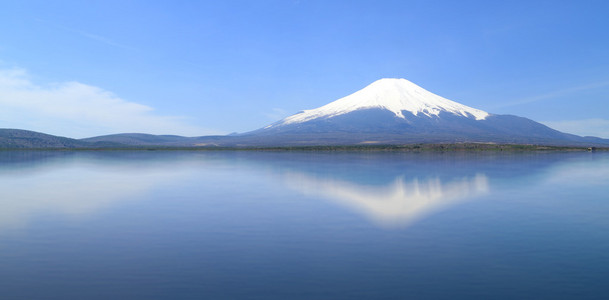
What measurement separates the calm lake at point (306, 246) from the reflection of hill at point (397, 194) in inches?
4.1

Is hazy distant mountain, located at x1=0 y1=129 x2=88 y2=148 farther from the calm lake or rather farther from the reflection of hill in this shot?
the reflection of hill

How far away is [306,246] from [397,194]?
30.8 ft

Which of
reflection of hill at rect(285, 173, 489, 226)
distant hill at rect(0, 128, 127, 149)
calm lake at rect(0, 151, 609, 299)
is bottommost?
calm lake at rect(0, 151, 609, 299)

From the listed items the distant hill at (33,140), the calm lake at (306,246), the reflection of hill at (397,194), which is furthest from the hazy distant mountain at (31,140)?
the reflection of hill at (397,194)

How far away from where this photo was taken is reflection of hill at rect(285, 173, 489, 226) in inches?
532

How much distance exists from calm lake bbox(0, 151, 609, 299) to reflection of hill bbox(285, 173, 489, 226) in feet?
0.34

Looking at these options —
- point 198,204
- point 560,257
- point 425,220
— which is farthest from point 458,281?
point 198,204

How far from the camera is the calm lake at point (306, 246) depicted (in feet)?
22.0

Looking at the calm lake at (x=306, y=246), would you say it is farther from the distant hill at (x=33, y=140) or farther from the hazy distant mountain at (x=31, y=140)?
the hazy distant mountain at (x=31, y=140)

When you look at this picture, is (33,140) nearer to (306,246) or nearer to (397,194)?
(397,194)

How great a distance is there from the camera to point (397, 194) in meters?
17.8

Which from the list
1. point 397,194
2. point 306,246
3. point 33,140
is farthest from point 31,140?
point 306,246

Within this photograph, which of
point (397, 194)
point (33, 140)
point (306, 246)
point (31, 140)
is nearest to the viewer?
point (306, 246)

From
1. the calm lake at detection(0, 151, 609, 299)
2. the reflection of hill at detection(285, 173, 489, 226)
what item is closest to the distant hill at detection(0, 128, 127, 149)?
the calm lake at detection(0, 151, 609, 299)
